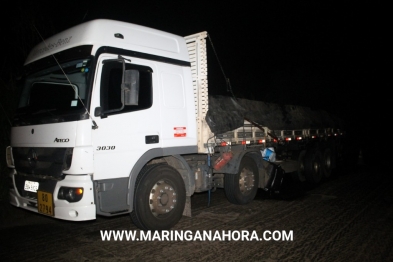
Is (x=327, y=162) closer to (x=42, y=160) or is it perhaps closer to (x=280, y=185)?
(x=280, y=185)

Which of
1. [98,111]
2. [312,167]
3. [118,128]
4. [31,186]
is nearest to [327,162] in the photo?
[312,167]

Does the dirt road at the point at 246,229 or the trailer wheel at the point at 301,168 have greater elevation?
the trailer wheel at the point at 301,168

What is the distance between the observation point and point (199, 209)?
606cm

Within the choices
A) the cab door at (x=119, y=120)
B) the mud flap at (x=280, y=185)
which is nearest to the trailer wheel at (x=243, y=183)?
the mud flap at (x=280, y=185)

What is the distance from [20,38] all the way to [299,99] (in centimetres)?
1728

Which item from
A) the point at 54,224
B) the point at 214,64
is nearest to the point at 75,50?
the point at 54,224

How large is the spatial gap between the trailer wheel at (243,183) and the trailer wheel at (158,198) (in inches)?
58.0

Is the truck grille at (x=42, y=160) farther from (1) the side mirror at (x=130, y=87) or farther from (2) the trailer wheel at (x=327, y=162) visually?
(2) the trailer wheel at (x=327, y=162)

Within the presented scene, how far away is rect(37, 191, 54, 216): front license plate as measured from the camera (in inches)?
147

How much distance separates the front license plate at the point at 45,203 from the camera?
3.73 metres

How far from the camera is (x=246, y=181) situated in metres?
6.29

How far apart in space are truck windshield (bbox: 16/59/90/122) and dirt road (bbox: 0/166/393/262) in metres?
1.88

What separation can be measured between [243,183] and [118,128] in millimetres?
3273

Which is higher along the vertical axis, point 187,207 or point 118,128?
point 118,128
